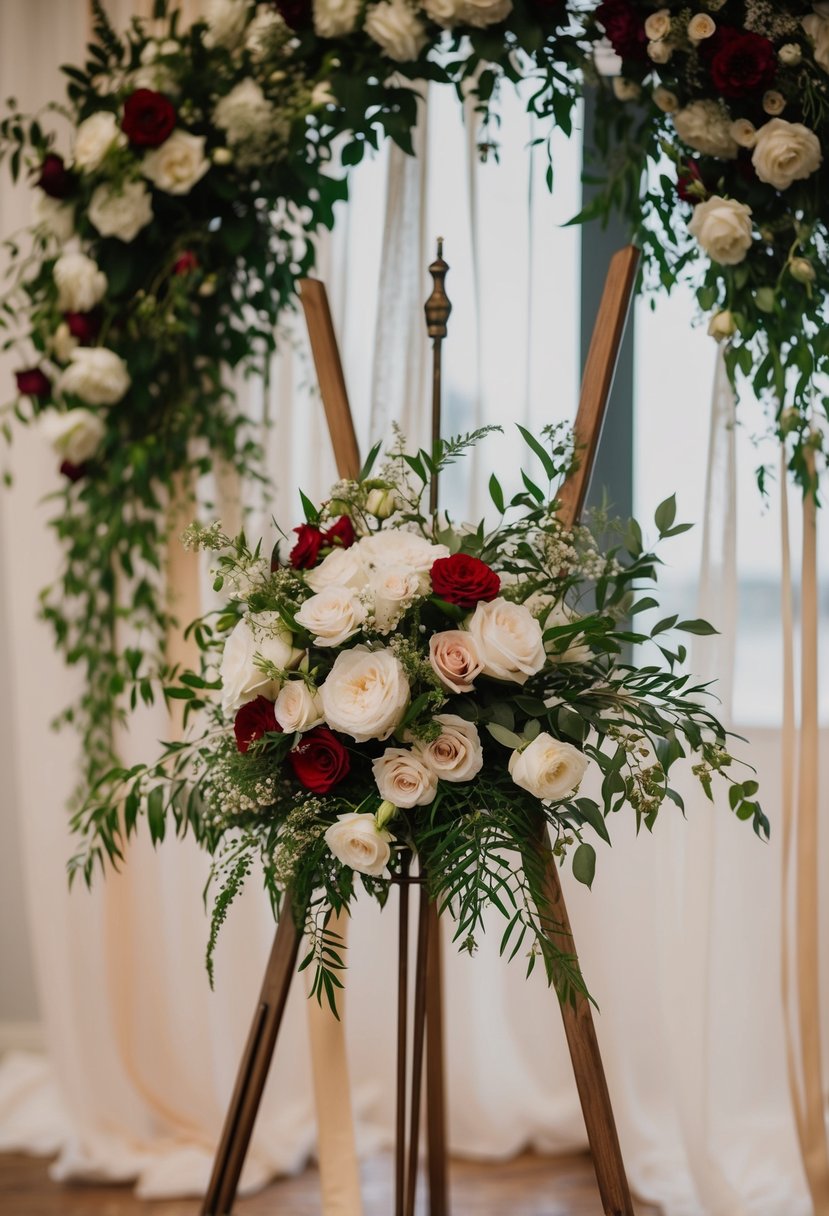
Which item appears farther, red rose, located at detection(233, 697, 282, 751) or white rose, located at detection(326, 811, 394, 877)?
red rose, located at detection(233, 697, 282, 751)

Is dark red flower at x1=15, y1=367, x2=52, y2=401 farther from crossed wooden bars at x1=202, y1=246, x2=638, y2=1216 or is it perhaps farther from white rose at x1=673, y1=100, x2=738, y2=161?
white rose at x1=673, y1=100, x2=738, y2=161

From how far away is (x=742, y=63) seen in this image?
1516mm

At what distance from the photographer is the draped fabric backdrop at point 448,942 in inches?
75.5

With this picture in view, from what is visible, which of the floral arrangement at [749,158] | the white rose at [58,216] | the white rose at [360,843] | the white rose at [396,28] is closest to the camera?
the white rose at [360,843]

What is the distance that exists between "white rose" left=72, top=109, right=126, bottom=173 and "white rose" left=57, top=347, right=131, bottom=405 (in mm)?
315

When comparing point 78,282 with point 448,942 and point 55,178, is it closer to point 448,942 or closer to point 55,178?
point 55,178

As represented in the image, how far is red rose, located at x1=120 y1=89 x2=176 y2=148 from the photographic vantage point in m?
1.76

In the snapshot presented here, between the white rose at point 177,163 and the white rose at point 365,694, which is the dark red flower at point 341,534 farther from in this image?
the white rose at point 177,163

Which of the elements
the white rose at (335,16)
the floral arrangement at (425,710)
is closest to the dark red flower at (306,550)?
the floral arrangement at (425,710)

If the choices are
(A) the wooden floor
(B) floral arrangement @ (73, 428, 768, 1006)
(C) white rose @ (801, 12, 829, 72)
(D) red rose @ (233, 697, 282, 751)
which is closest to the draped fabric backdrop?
(A) the wooden floor

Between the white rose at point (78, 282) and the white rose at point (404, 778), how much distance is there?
116 centimetres

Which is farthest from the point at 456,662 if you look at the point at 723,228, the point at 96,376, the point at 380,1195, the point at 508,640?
the point at 380,1195

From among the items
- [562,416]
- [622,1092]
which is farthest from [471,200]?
[622,1092]

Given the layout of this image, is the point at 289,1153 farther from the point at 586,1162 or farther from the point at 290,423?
the point at 290,423
